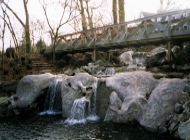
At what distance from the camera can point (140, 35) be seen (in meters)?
13.6

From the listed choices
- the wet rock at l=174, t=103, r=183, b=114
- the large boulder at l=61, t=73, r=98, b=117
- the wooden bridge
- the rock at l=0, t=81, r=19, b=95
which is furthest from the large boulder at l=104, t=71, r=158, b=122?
the rock at l=0, t=81, r=19, b=95

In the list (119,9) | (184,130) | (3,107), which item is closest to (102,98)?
(184,130)

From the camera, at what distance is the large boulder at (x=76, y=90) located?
11.7 metres

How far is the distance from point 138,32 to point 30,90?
6876 millimetres

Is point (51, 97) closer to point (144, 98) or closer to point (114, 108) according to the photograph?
point (114, 108)

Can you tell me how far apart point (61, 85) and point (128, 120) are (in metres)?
4.47

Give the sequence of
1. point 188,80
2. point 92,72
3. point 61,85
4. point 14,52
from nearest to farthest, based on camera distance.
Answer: point 188,80 → point 61,85 → point 92,72 → point 14,52

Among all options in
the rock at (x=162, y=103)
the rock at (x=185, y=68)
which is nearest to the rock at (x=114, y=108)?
the rock at (x=162, y=103)

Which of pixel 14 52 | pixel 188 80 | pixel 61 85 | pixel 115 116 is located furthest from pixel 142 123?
pixel 14 52

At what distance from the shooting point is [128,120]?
961cm

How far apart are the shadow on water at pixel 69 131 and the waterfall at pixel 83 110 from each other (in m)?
0.56

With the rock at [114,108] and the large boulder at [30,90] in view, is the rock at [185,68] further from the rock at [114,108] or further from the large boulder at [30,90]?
the large boulder at [30,90]

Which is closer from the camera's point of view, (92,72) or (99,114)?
(99,114)

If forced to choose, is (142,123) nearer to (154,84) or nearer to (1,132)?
(154,84)
